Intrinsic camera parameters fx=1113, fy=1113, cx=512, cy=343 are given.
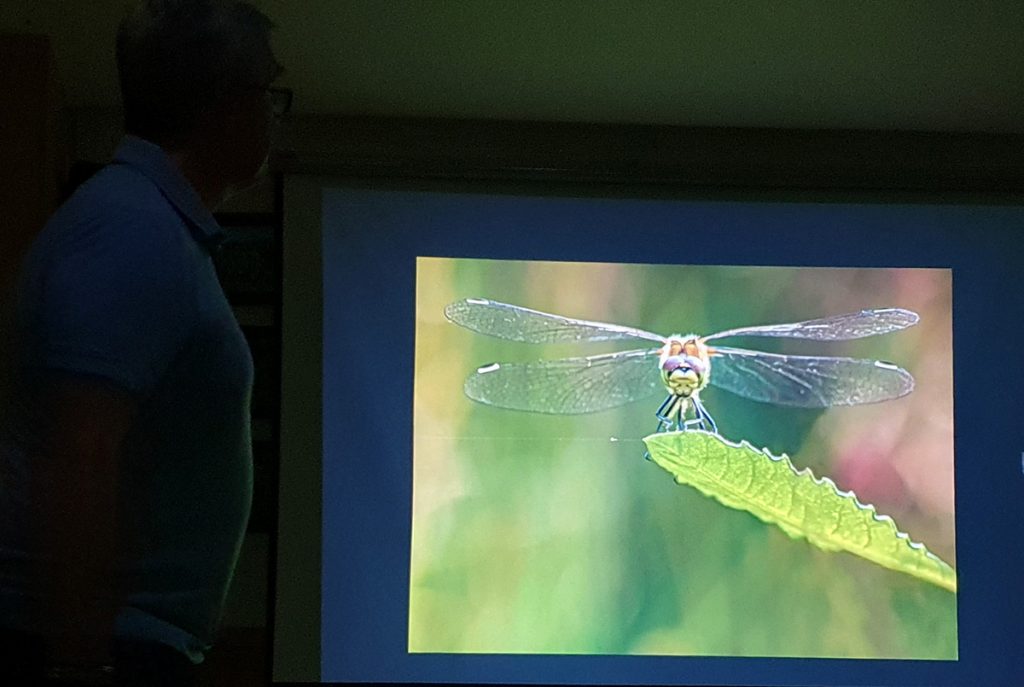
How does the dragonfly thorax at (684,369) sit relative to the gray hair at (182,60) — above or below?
Answer: below

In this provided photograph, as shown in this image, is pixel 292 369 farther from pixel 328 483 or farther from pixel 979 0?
pixel 979 0

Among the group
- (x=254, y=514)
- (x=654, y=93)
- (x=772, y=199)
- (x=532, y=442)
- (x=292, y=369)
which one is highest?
(x=654, y=93)

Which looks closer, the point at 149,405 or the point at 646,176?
the point at 149,405

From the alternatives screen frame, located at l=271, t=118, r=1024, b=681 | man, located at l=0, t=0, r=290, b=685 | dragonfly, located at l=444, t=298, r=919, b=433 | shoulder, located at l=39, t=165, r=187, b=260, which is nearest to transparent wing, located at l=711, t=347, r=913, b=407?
dragonfly, located at l=444, t=298, r=919, b=433

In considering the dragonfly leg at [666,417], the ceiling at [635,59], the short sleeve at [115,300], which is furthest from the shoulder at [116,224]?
the dragonfly leg at [666,417]

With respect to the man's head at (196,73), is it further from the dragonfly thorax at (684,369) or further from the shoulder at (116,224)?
the dragonfly thorax at (684,369)

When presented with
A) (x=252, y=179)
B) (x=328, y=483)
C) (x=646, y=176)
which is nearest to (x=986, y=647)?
(x=646, y=176)
